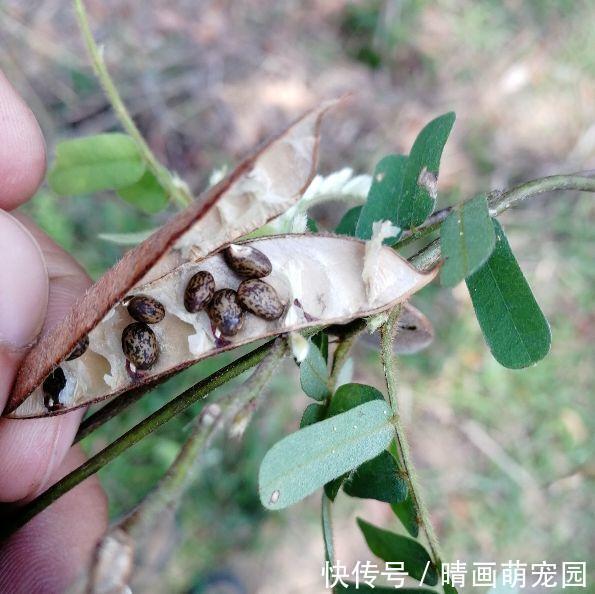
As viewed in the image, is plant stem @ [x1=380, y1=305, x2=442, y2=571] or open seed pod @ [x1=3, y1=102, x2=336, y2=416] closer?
open seed pod @ [x1=3, y1=102, x2=336, y2=416]

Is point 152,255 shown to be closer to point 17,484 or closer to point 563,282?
point 17,484

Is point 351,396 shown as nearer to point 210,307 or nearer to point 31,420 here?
point 210,307

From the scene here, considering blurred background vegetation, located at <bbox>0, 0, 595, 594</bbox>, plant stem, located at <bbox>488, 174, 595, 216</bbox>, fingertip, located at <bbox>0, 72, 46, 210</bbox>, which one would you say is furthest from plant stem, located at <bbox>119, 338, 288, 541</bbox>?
blurred background vegetation, located at <bbox>0, 0, 595, 594</bbox>

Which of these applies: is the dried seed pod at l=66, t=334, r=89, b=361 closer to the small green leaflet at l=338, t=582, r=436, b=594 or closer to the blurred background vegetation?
the small green leaflet at l=338, t=582, r=436, b=594

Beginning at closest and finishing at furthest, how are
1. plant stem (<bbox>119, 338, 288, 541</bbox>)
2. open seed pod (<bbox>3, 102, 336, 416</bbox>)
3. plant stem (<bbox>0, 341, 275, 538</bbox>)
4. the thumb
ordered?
plant stem (<bbox>119, 338, 288, 541</bbox>)
open seed pod (<bbox>3, 102, 336, 416</bbox>)
plant stem (<bbox>0, 341, 275, 538</bbox>)
the thumb

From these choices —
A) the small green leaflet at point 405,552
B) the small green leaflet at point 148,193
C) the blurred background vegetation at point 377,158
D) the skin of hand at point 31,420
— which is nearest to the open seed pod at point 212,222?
the skin of hand at point 31,420

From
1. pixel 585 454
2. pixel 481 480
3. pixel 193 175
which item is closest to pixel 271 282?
pixel 193 175

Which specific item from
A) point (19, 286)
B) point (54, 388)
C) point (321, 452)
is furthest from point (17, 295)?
point (321, 452)
